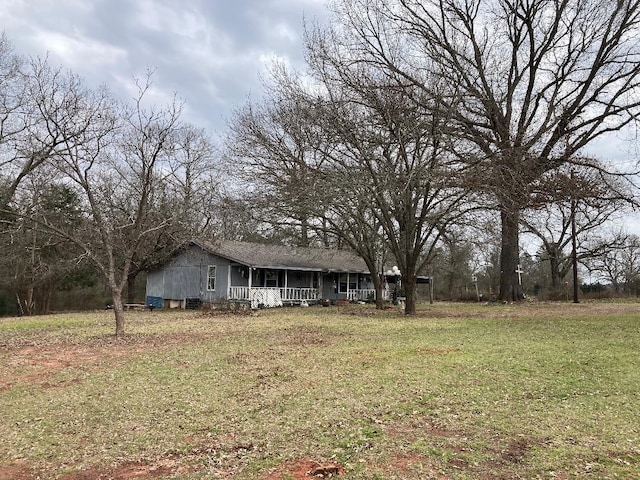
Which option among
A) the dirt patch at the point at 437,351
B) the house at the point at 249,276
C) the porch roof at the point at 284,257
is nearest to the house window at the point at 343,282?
the house at the point at 249,276

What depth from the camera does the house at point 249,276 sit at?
2739cm

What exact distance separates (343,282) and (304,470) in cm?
3036

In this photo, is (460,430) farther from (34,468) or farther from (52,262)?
(52,262)

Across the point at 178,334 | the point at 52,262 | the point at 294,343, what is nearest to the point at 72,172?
the point at 178,334

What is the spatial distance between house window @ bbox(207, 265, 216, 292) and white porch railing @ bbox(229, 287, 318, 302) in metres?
1.83

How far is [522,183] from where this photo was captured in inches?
656

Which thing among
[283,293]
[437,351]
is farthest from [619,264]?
[437,351]

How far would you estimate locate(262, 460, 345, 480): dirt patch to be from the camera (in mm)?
4199

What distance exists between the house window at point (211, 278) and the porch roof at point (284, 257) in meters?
1.24

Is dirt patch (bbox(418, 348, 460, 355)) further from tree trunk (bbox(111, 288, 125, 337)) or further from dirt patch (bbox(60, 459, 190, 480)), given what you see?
tree trunk (bbox(111, 288, 125, 337))

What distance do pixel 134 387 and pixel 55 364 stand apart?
299 centimetres

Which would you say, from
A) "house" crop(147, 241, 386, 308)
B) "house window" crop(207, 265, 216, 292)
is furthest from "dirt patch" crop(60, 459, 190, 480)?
"house window" crop(207, 265, 216, 292)

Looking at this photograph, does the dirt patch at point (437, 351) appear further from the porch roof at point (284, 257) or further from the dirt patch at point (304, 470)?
the porch roof at point (284, 257)

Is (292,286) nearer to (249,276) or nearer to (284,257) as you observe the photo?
(284,257)
